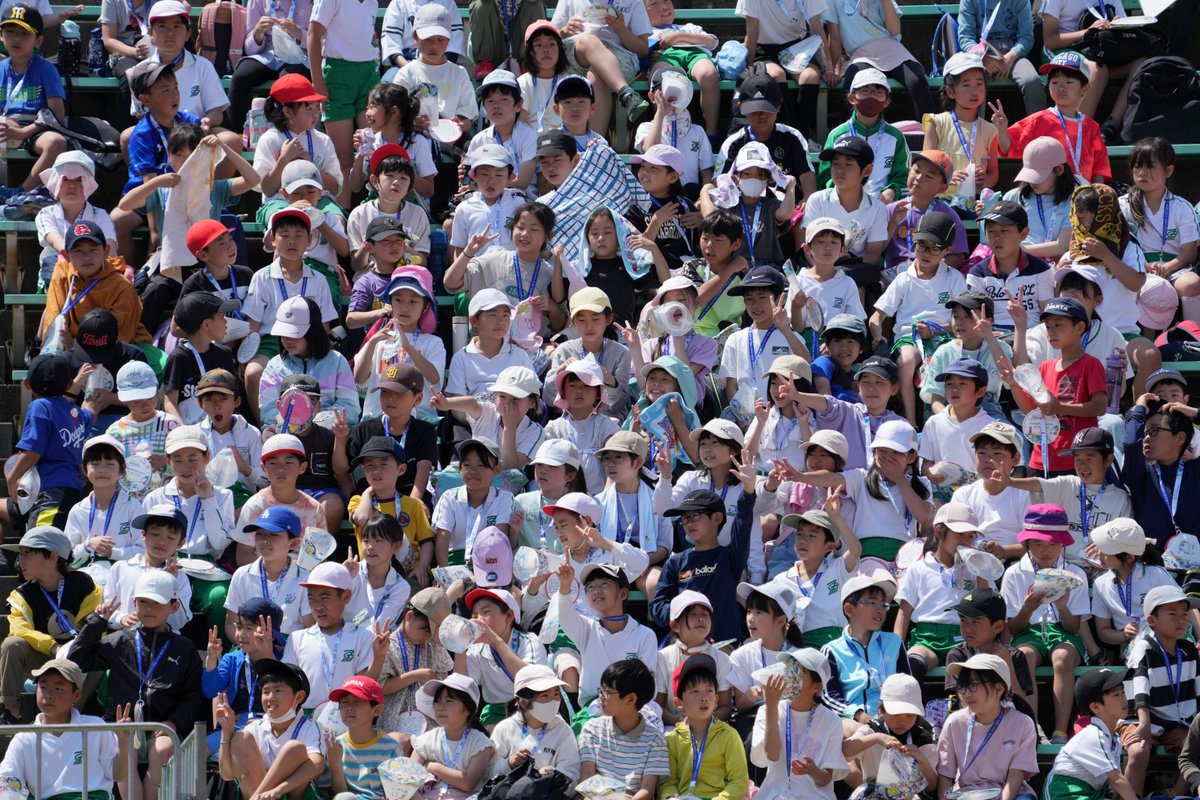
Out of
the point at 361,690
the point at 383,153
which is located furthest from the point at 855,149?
the point at 361,690

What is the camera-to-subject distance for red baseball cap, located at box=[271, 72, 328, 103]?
13.9 meters

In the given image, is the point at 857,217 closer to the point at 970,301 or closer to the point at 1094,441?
the point at 970,301

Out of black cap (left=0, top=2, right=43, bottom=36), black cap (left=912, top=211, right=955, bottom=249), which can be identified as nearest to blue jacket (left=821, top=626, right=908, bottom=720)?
black cap (left=912, top=211, right=955, bottom=249)

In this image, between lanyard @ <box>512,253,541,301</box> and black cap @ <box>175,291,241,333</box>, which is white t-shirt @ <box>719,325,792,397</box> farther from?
black cap @ <box>175,291,241,333</box>

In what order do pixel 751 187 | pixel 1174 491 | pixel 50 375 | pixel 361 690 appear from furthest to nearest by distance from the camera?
pixel 751 187 < pixel 50 375 < pixel 1174 491 < pixel 361 690

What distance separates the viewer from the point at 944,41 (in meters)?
15.5

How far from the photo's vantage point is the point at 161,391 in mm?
12688

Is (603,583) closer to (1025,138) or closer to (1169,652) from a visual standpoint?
(1169,652)

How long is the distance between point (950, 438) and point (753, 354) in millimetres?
1212

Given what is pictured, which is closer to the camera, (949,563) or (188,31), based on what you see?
(949,563)

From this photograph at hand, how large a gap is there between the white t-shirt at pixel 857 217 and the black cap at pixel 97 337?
421 centimetres

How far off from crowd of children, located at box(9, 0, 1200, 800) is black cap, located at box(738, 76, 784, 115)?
0.03m

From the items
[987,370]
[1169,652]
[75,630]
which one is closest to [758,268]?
[987,370]

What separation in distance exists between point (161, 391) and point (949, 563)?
4.56 metres
